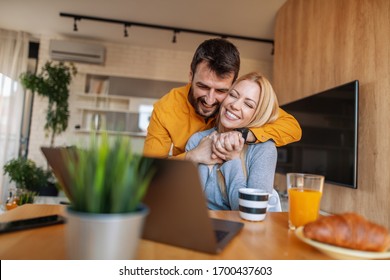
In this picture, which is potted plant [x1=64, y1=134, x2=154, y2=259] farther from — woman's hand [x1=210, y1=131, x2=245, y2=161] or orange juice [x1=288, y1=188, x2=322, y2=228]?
woman's hand [x1=210, y1=131, x2=245, y2=161]

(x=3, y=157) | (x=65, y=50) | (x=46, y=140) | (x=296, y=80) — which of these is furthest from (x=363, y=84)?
(x=3, y=157)

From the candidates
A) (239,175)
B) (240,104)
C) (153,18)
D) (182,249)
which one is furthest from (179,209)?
(153,18)

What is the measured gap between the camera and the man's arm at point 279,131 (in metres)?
1.06

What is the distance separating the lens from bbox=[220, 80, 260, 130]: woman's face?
110 cm

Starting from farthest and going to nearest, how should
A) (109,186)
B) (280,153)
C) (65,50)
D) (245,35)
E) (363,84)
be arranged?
1. (65,50)
2. (245,35)
3. (280,153)
4. (363,84)
5. (109,186)

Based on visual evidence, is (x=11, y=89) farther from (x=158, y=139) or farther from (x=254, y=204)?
(x=254, y=204)

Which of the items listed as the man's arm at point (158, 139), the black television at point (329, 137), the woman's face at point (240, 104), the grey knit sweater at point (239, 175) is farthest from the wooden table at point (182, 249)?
the black television at point (329, 137)

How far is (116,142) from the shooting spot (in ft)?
1.24

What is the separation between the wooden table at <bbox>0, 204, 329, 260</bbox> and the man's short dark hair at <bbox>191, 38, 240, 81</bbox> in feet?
2.78

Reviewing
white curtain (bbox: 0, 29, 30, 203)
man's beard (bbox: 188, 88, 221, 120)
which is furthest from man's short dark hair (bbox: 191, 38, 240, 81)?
white curtain (bbox: 0, 29, 30, 203)

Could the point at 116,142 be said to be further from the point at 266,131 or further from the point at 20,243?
the point at 266,131

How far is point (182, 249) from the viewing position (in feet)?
1.59

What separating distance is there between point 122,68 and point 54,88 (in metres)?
1.00
